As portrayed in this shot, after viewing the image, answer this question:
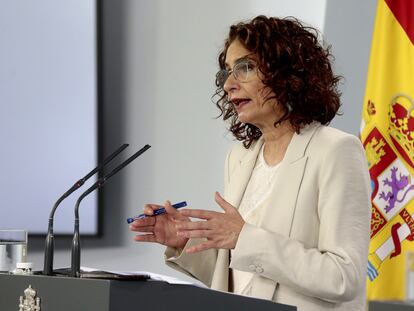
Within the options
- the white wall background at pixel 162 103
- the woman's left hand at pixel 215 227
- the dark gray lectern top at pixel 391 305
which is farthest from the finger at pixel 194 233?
the white wall background at pixel 162 103

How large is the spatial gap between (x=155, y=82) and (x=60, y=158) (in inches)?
28.2

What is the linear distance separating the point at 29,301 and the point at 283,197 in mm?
907

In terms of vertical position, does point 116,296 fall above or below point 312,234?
below

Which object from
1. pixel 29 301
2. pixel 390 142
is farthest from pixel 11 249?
pixel 390 142

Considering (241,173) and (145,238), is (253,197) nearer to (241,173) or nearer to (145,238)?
(241,173)

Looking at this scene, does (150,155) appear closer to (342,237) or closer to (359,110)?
(359,110)

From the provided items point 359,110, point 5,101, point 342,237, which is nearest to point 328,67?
point 342,237

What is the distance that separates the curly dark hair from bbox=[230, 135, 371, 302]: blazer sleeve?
0.23 meters

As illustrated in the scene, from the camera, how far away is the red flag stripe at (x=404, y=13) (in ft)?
12.4

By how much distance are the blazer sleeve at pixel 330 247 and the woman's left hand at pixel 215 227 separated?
38 millimetres

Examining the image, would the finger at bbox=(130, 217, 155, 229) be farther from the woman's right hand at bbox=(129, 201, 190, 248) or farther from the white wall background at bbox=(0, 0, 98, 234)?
the white wall background at bbox=(0, 0, 98, 234)

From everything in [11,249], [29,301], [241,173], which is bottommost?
[29,301]

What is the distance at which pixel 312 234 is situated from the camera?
237 centimetres

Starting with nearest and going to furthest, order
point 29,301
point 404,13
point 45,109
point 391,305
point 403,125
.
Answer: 1. point 391,305
2. point 29,301
3. point 403,125
4. point 404,13
5. point 45,109
